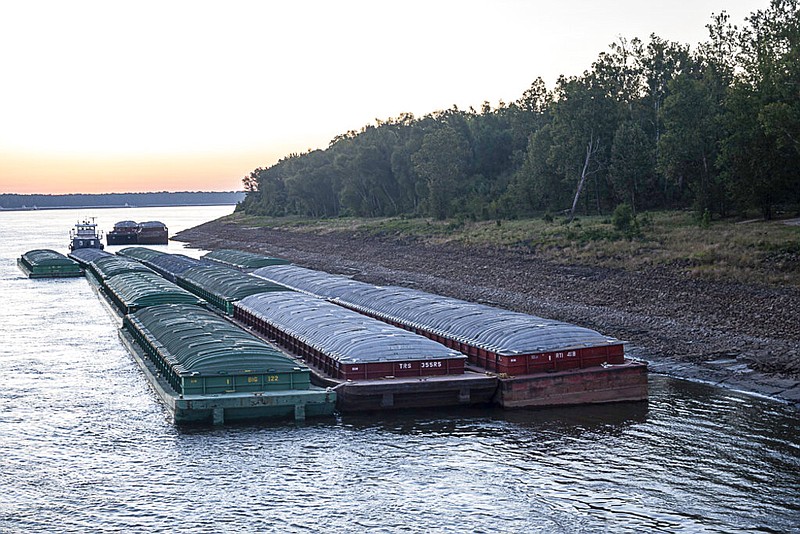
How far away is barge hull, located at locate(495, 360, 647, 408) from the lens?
108 feet

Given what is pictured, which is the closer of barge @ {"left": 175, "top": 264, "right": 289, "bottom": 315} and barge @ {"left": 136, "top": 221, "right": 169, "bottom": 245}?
barge @ {"left": 175, "top": 264, "right": 289, "bottom": 315}

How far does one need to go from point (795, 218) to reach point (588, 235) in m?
15.8

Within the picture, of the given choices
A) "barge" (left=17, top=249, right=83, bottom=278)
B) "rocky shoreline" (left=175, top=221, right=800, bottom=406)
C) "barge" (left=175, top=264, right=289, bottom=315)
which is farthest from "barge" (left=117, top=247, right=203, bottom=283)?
"rocky shoreline" (left=175, top=221, right=800, bottom=406)

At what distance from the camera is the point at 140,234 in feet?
547

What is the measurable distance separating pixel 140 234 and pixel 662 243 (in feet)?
388

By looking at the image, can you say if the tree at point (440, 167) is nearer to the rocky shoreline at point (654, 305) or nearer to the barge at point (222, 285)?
the rocky shoreline at point (654, 305)

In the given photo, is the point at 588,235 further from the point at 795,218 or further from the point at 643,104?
the point at 643,104

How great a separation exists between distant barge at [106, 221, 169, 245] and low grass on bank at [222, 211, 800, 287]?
7540 centimetres

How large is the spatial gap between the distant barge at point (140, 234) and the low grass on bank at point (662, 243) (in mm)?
75400

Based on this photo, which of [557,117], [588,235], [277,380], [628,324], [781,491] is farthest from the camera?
[557,117]

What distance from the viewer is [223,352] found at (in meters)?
32.8

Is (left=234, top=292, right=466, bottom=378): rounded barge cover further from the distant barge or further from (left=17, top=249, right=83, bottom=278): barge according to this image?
the distant barge

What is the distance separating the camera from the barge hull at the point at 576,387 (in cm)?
3294

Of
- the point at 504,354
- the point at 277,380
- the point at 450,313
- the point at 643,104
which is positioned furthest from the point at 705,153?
the point at 277,380
